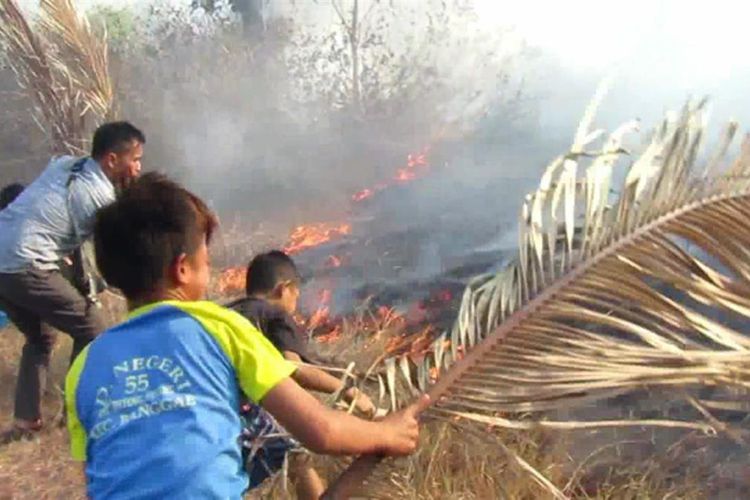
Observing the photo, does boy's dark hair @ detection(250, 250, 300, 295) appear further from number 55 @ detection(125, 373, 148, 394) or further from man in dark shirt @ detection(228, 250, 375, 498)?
number 55 @ detection(125, 373, 148, 394)

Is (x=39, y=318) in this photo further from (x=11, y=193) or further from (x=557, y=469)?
(x=557, y=469)

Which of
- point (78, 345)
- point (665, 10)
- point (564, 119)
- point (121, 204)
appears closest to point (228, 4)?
point (564, 119)

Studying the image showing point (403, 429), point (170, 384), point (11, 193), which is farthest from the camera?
point (11, 193)

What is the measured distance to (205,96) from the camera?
1306cm

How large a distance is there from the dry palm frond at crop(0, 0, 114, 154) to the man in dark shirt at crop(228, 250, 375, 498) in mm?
4299

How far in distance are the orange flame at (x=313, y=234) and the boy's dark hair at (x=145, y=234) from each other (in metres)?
6.92

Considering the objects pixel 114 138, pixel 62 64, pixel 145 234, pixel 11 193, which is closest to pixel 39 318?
pixel 11 193

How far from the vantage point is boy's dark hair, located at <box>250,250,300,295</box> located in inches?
166

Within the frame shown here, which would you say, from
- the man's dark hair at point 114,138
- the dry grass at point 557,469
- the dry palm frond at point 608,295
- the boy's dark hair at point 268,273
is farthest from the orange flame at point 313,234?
the dry palm frond at point 608,295

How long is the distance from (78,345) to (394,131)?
709 cm

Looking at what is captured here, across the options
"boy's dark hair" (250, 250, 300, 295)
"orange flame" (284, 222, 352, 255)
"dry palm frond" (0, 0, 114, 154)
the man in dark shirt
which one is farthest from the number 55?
"orange flame" (284, 222, 352, 255)

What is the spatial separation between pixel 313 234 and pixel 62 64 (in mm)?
2891

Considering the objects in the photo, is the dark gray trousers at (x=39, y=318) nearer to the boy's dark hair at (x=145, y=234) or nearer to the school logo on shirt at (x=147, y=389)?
the boy's dark hair at (x=145, y=234)

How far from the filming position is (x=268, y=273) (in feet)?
13.9
